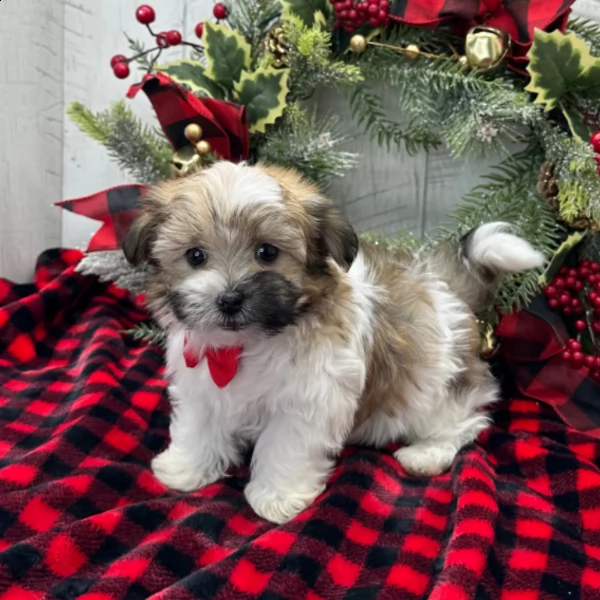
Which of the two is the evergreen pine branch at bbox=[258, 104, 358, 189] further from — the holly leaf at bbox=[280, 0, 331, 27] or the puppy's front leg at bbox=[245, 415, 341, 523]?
the puppy's front leg at bbox=[245, 415, 341, 523]

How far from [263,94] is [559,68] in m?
1.05

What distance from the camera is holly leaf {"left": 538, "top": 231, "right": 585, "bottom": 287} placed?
225 centimetres

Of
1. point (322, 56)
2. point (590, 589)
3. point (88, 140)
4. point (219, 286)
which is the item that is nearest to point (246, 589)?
point (219, 286)

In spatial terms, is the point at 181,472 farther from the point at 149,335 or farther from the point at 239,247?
the point at 149,335

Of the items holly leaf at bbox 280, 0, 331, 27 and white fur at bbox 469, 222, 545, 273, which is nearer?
white fur at bbox 469, 222, 545, 273

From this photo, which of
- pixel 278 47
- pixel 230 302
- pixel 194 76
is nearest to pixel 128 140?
pixel 194 76

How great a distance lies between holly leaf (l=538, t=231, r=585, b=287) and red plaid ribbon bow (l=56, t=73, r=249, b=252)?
1.21 m

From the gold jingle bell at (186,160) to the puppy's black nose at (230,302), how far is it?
981mm

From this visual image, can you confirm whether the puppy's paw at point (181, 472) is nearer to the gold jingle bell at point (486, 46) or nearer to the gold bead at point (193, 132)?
the gold bead at point (193, 132)

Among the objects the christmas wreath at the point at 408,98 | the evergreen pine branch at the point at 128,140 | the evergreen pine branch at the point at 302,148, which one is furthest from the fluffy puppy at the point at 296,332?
the evergreen pine branch at the point at 128,140

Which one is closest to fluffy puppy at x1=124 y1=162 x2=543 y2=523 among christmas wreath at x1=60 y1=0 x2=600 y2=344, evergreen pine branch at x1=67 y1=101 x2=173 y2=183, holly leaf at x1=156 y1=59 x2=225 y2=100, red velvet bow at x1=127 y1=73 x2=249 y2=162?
christmas wreath at x1=60 y1=0 x2=600 y2=344

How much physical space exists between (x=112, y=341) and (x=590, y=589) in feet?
6.55

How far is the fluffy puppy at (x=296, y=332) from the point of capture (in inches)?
66.5

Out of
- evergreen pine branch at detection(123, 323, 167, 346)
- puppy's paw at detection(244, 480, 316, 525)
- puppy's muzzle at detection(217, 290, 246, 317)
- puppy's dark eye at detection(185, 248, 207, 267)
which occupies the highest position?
puppy's dark eye at detection(185, 248, 207, 267)
